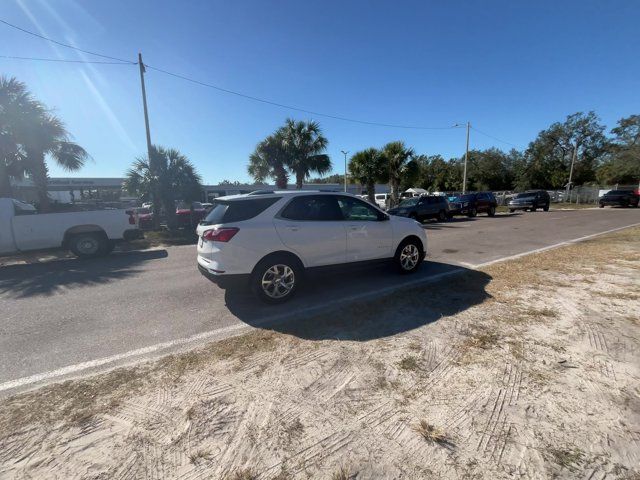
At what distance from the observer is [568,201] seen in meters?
39.8

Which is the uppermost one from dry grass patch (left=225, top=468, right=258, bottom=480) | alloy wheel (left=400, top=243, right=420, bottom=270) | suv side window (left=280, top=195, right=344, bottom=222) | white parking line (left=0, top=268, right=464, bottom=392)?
suv side window (left=280, top=195, right=344, bottom=222)

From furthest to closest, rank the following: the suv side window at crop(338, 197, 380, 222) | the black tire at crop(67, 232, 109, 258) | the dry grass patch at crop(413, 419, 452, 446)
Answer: the black tire at crop(67, 232, 109, 258), the suv side window at crop(338, 197, 380, 222), the dry grass patch at crop(413, 419, 452, 446)

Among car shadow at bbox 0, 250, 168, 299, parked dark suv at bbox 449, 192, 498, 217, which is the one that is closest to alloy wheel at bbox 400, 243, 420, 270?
car shadow at bbox 0, 250, 168, 299

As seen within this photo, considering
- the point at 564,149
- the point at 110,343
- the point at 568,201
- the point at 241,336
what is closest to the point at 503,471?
the point at 241,336

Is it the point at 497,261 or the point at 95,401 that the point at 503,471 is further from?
the point at 497,261

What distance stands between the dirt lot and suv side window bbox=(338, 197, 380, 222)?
6.62 feet

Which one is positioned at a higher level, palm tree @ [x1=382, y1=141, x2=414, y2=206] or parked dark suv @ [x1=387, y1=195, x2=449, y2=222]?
palm tree @ [x1=382, y1=141, x2=414, y2=206]

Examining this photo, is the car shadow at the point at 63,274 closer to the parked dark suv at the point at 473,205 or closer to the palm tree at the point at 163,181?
the palm tree at the point at 163,181

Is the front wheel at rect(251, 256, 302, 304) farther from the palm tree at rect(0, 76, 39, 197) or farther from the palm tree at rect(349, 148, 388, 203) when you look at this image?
the palm tree at rect(349, 148, 388, 203)

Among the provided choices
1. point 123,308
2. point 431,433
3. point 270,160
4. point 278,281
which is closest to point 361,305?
point 278,281

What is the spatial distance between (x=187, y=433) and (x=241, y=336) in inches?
58.0

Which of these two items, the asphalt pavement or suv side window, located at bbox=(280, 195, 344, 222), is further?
suv side window, located at bbox=(280, 195, 344, 222)

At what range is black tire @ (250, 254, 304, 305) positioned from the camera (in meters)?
4.35

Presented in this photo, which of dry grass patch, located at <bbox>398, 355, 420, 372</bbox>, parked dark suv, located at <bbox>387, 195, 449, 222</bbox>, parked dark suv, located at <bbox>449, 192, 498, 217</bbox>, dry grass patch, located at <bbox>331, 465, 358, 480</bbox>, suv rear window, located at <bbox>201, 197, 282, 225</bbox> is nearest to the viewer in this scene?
dry grass patch, located at <bbox>331, 465, 358, 480</bbox>
